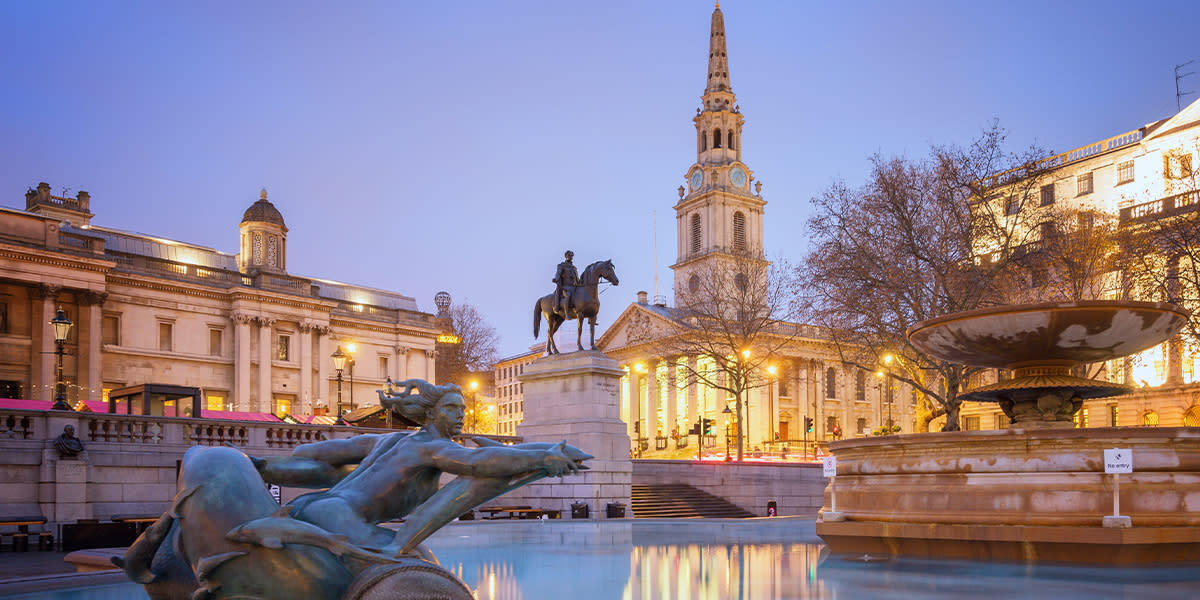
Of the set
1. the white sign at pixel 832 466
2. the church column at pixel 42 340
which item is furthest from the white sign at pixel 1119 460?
the church column at pixel 42 340

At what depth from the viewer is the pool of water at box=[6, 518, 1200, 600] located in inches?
305

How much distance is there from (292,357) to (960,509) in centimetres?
5677

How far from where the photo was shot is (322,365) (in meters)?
63.5

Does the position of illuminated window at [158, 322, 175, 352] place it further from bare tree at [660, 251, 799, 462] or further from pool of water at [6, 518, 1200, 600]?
pool of water at [6, 518, 1200, 600]

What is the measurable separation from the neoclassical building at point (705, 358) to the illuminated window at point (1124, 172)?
25738 millimetres

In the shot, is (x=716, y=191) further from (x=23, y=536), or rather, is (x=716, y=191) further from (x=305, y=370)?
(x=23, y=536)

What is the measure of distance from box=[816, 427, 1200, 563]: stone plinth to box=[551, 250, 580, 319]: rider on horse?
13895 mm

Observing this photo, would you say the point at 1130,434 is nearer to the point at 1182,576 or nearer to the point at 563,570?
the point at 1182,576

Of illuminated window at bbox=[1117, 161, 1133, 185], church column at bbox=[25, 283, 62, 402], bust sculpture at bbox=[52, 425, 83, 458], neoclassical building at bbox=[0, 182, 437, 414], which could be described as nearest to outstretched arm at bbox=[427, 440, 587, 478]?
bust sculpture at bbox=[52, 425, 83, 458]

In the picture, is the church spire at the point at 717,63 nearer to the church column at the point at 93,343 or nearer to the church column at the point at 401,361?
the church column at the point at 401,361

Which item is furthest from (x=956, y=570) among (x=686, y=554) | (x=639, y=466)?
(x=639, y=466)

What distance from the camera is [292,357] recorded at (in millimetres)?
62188

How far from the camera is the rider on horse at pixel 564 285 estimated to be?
24.6 m

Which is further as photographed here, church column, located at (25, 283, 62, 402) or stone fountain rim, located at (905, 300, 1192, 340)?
church column, located at (25, 283, 62, 402)
